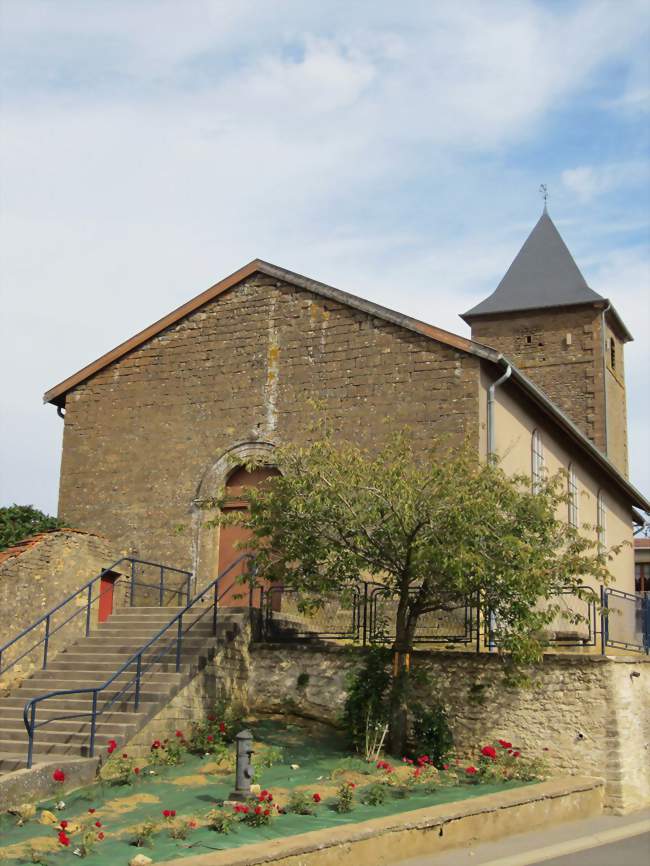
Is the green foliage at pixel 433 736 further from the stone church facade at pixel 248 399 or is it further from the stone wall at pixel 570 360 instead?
the stone wall at pixel 570 360

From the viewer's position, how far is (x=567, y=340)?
29812 millimetres

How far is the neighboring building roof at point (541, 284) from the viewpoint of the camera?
30.2 metres

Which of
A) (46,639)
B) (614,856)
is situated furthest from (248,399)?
(614,856)

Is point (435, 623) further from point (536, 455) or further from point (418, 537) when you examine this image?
point (536, 455)

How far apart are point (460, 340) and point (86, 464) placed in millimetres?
7857

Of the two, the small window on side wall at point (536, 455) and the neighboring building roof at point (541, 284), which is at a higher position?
the neighboring building roof at point (541, 284)

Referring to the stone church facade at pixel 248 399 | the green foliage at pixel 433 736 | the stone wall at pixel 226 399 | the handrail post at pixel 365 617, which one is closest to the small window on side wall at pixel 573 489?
the stone church facade at pixel 248 399

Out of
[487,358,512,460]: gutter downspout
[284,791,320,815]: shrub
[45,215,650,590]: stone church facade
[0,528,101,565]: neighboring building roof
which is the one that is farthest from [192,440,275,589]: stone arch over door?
[284,791,320,815]: shrub

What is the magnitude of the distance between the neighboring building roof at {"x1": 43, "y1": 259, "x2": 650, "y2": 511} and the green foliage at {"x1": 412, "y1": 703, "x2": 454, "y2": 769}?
614cm

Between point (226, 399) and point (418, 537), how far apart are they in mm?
7800

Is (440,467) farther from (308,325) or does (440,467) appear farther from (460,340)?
(308,325)

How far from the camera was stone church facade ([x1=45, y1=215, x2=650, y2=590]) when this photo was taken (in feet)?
56.3

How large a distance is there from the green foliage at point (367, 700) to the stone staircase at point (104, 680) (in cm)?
224

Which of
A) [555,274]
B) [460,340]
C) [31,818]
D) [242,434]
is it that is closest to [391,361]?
[460,340]
